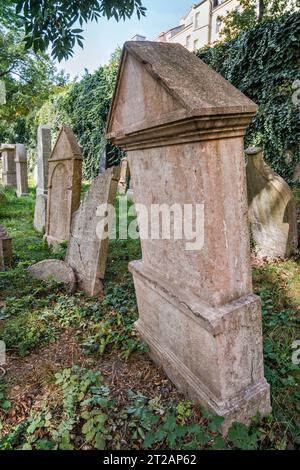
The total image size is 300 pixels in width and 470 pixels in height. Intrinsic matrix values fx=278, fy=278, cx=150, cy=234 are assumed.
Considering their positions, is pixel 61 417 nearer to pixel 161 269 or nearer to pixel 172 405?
pixel 172 405

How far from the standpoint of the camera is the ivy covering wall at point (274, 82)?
5516mm

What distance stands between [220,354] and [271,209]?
2.76 meters

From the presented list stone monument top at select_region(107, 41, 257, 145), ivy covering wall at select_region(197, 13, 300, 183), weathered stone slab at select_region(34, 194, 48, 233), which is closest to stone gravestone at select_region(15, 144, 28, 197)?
weathered stone slab at select_region(34, 194, 48, 233)

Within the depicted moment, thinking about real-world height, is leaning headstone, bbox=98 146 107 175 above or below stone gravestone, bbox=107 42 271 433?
above

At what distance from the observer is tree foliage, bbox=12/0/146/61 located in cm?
248

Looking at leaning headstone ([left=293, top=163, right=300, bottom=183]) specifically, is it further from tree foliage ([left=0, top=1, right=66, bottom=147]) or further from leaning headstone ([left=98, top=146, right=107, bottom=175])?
tree foliage ([left=0, top=1, right=66, bottom=147])

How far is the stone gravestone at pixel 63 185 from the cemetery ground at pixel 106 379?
126 centimetres

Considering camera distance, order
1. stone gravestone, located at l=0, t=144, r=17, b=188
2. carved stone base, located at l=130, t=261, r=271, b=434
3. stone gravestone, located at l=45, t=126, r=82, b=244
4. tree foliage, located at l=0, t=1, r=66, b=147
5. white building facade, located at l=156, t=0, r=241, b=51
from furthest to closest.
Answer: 1. white building facade, located at l=156, t=0, r=241, b=51
2. tree foliage, located at l=0, t=1, r=66, b=147
3. stone gravestone, located at l=0, t=144, r=17, b=188
4. stone gravestone, located at l=45, t=126, r=82, b=244
5. carved stone base, located at l=130, t=261, r=271, b=434

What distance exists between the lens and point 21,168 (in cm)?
888

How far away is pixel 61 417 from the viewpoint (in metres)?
1.65

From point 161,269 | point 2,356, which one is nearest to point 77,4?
point 161,269

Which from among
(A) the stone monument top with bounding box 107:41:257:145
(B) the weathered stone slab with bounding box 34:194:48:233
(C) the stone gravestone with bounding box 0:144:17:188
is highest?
(C) the stone gravestone with bounding box 0:144:17:188

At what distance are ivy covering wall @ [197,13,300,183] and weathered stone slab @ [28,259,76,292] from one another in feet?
15.8

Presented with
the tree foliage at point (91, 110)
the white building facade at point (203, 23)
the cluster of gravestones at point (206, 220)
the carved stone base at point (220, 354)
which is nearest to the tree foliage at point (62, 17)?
the cluster of gravestones at point (206, 220)
